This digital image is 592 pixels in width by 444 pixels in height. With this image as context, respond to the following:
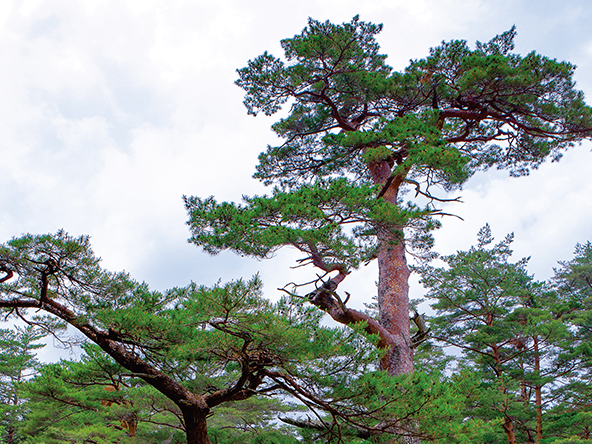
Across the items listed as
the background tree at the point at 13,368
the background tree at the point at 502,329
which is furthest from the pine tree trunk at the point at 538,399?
the background tree at the point at 13,368

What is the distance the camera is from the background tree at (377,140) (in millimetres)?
4914

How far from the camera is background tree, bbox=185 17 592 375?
491cm

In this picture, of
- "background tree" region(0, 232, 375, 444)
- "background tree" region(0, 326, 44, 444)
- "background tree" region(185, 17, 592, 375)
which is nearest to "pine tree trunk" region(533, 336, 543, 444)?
"background tree" region(185, 17, 592, 375)

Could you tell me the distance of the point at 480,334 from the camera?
10727 millimetres

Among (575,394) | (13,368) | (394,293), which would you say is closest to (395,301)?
(394,293)

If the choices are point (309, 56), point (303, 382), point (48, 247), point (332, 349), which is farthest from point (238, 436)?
point (309, 56)

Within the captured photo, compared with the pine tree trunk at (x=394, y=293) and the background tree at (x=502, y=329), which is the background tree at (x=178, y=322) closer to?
the pine tree trunk at (x=394, y=293)

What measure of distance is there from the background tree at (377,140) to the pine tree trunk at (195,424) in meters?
1.99

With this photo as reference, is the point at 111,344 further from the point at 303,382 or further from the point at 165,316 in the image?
the point at 303,382

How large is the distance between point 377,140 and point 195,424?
4639mm

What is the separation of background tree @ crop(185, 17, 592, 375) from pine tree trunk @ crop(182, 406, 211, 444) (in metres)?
1.99

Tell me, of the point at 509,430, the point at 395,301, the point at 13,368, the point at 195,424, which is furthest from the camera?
the point at 13,368

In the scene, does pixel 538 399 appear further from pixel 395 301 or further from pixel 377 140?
pixel 377 140

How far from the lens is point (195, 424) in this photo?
4.63 meters
